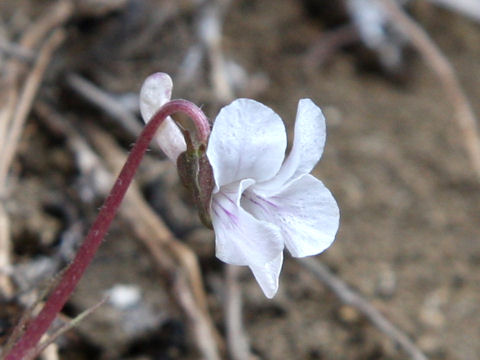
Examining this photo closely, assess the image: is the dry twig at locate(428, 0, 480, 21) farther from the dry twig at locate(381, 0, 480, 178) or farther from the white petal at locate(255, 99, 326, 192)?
the white petal at locate(255, 99, 326, 192)

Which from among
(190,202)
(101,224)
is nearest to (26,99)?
(190,202)

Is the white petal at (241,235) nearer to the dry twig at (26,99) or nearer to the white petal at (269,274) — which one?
the white petal at (269,274)

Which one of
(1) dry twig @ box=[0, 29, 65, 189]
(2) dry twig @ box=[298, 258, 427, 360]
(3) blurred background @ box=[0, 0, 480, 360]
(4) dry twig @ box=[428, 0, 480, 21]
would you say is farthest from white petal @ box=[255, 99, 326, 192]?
(4) dry twig @ box=[428, 0, 480, 21]

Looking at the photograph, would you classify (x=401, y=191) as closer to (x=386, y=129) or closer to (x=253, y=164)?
(x=386, y=129)

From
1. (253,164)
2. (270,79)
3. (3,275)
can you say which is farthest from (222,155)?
(270,79)

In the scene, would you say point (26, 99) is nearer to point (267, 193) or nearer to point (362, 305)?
point (362, 305)
